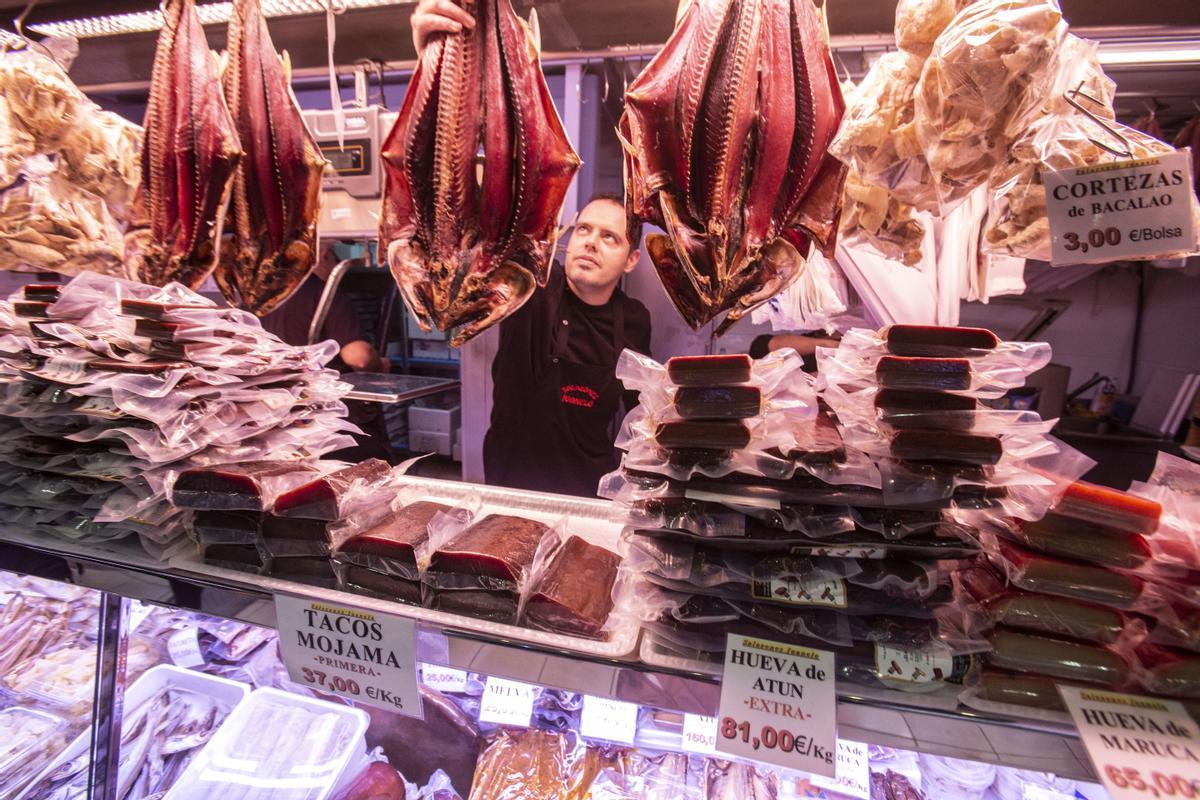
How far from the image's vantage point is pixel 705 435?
792mm

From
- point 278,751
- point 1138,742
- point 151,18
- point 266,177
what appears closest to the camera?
point 1138,742

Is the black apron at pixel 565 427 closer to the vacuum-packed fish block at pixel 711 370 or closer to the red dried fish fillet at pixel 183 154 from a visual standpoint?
the red dried fish fillet at pixel 183 154

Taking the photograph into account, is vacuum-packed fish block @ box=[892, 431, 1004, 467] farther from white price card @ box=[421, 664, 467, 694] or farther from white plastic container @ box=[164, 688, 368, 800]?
white plastic container @ box=[164, 688, 368, 800]

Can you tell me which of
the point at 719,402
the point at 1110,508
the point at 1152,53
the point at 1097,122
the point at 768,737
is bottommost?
the point at 768,737

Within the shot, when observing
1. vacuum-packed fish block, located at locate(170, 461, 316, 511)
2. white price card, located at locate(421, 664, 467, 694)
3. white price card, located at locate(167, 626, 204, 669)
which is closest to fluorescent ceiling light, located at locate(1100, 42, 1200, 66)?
vacuum-packed fish block, located at locate(170, 461, 316, 511)

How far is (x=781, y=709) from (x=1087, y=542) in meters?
0.47

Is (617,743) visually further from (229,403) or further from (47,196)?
(47,196)

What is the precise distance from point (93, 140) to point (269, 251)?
0.67 meters

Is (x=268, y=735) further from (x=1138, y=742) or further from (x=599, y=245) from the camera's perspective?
(x=1138, y=742)

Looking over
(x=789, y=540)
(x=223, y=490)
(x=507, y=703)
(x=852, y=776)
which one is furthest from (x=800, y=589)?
(x=507, y=703)

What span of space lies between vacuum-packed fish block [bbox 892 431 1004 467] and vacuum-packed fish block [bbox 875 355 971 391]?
0.22 feet

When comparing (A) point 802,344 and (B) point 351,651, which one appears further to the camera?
(A) point 802,344

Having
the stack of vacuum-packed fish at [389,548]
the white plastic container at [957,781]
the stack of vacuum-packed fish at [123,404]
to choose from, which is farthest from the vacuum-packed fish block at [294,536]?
the white plastic container at [957,781]

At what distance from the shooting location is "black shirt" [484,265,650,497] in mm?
2170
